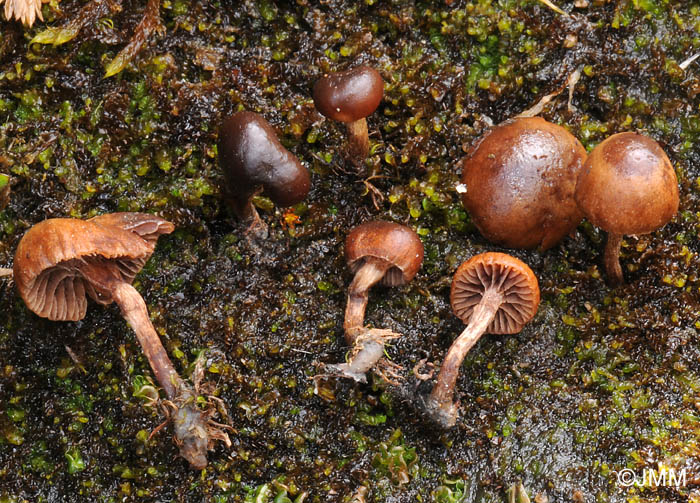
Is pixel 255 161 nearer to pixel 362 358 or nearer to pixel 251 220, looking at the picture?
pixel 251 220

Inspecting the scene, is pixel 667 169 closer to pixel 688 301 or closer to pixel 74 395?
pixel 688 301

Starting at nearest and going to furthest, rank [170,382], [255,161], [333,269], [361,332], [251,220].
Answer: [255,161], [170,382], [361,332], [251,220], [333,269]

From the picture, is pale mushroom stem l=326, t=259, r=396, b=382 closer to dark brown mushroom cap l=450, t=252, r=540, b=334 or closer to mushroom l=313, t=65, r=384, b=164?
dark brown mushroom cap l=450, t=252, r=540, b=334

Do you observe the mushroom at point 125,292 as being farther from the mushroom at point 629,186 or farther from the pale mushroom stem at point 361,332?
the mushroom at point 629,186

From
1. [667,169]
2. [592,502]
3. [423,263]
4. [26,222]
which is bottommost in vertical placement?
[592,502]

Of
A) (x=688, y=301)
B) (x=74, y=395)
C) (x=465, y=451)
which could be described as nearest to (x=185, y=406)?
(x=74, y=395)

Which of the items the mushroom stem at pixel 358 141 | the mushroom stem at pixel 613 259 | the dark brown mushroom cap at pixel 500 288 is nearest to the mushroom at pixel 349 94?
the mushroom stem at pixel 358 141

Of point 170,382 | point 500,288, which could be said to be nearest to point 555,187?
point 500,288
